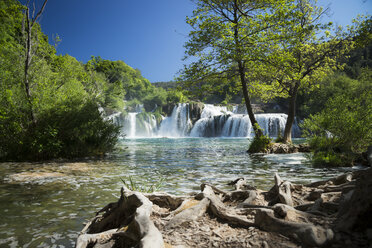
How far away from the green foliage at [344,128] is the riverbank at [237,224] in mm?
8678

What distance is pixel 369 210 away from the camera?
2.33 m

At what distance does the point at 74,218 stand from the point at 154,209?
1.93m

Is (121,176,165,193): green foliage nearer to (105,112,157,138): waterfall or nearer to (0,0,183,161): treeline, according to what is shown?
(0,0,183,161): treeline

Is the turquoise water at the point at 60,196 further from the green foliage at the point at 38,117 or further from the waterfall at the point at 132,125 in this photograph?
the waterfall at the point at 132,125

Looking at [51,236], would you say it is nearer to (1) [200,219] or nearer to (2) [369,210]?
(1) [200,219]

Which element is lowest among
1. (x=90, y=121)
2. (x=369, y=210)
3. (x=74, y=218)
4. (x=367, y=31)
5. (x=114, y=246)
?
(x=74, y=218)

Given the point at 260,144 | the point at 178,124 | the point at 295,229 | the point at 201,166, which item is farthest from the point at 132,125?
the point at 295,229

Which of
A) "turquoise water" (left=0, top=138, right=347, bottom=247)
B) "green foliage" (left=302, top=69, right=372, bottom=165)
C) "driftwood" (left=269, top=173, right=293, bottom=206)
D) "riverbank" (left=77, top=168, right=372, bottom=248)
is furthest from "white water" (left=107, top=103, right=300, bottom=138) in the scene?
"riverbank" (left=77, top=168, right=372, bottom=248)

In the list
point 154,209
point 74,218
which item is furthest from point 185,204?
point 74,218

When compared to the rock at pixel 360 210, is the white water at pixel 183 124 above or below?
above

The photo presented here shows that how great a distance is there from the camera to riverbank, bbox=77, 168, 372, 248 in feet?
7.65

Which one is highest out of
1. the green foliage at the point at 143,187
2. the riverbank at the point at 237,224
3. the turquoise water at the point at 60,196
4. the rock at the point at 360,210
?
the rock at the point at 360,210

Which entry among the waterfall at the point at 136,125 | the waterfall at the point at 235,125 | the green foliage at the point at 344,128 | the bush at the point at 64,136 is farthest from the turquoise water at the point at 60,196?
the waterfall at the point at 136,125

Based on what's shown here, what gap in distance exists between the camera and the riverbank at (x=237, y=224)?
2.33 meters
